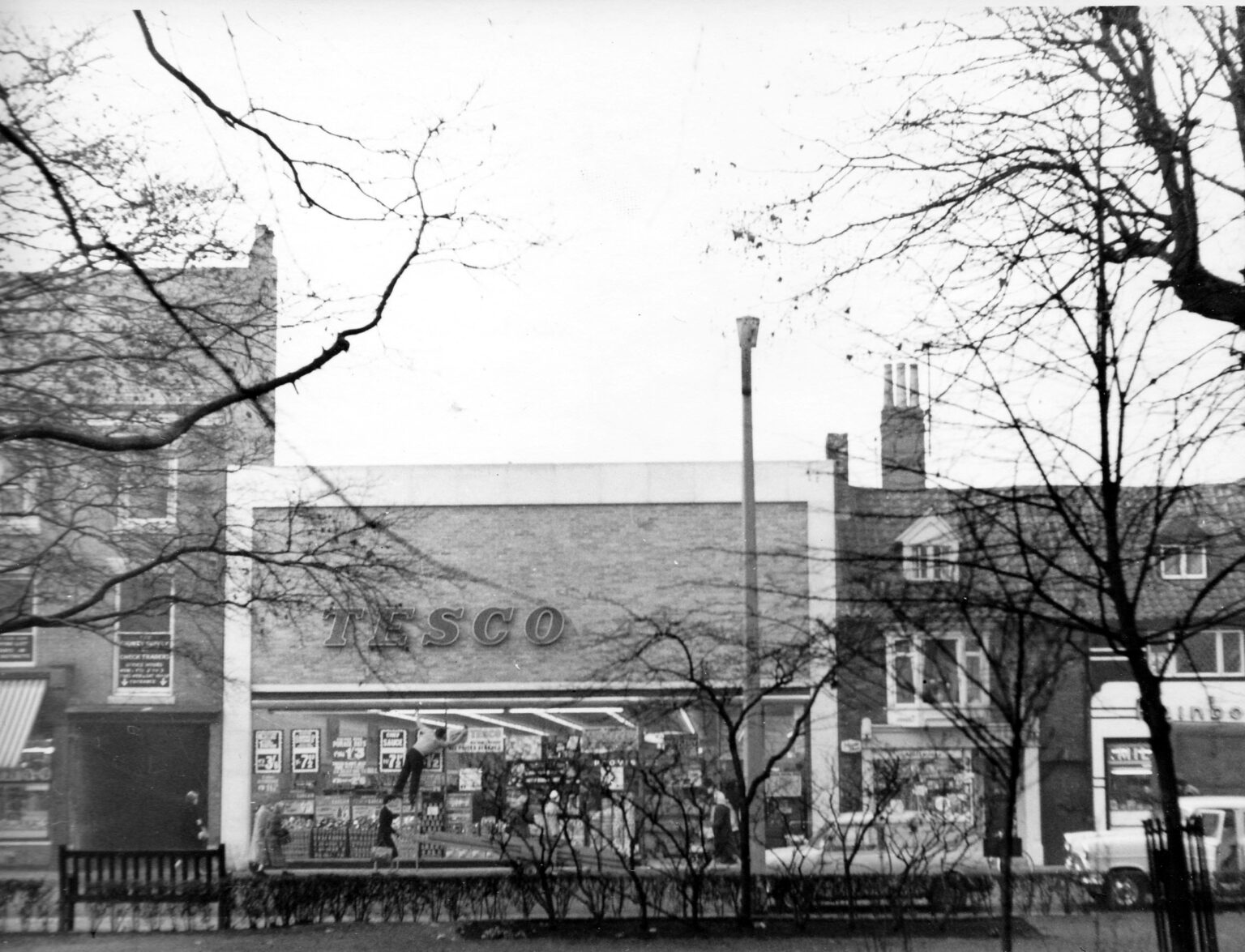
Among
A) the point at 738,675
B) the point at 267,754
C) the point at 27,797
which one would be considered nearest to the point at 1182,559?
the point at 738,675

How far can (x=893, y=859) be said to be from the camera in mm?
4254

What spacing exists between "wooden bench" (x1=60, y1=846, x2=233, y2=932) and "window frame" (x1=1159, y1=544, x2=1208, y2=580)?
3865 mm

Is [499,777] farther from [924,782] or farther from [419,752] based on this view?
[924,782]

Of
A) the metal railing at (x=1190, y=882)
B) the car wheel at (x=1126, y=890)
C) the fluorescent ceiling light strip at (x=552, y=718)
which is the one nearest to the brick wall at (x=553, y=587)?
the fluorescent ceiling light strip at (x=552, y=718)

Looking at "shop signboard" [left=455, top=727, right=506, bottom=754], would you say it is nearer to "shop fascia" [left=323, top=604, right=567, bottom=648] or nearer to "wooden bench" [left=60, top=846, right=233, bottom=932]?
"shop fascia" [left=323, top=604, right=567, bottom=648]

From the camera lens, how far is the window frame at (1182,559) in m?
4.07

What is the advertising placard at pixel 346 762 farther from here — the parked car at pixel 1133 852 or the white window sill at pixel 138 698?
the parked car at pixel 1133 852

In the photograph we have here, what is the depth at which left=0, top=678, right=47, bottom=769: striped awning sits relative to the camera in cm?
430

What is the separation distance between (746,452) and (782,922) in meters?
1.88

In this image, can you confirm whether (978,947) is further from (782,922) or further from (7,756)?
(7,756)

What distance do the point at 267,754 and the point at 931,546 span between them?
2.74 m

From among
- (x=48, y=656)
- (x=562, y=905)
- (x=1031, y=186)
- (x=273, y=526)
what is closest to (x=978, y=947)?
(x=562, y=905)

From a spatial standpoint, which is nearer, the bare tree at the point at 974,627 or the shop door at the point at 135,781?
the bare tree at the point at 974,627

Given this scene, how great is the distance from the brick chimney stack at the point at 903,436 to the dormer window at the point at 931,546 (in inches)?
6.1
